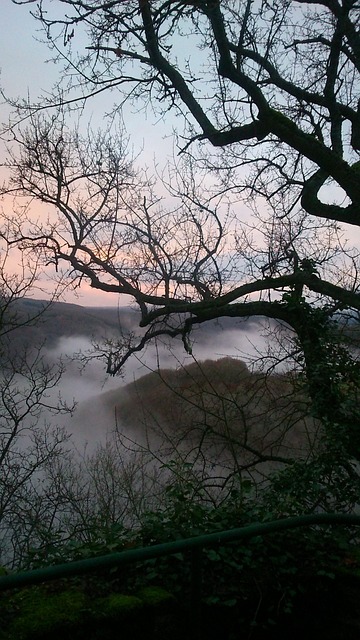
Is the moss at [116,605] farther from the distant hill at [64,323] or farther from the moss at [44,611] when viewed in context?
the distant hill at [64,323]

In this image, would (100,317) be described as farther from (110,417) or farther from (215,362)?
(110,417)

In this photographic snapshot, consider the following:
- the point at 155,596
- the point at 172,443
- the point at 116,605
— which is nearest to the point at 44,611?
the point at 116,605

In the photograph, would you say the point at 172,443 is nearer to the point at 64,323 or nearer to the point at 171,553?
the point at 171,553

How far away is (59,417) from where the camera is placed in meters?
24.2

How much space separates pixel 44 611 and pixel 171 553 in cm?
81

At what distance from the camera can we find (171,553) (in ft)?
7.25

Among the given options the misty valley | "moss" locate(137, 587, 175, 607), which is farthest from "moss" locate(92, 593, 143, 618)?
the misty valley

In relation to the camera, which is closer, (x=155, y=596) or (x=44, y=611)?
(x=44, y=611)

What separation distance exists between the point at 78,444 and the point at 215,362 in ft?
40.1

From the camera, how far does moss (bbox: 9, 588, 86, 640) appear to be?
249cm

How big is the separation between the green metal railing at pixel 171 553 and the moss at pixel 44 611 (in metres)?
0.50

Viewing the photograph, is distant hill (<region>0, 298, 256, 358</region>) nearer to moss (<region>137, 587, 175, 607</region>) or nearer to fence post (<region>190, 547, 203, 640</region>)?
moss (<region>137, 587, 175, 607</region>)

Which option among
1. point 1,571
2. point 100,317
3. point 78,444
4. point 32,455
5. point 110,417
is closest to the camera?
point 1,571

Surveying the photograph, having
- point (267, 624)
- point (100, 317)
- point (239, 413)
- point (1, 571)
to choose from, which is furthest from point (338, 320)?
point (100, 317)
